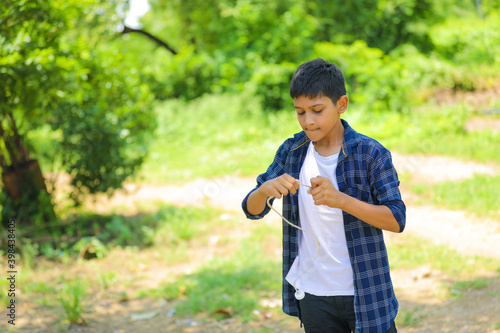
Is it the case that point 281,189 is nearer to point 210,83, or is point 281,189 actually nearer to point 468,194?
point 468,194

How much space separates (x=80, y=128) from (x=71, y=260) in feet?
5.04

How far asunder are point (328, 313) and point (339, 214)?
43 centimetres

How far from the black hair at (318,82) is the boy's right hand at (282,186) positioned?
1.22ft

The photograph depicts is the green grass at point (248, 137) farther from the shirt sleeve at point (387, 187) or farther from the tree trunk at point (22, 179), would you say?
the shirt sleeve at point (387, 187)

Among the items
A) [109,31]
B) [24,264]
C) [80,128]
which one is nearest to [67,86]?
[80,128]

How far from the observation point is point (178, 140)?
11.8 metres

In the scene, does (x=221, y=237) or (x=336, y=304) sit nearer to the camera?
(x=336, y=304)

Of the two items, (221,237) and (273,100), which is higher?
(273,100)

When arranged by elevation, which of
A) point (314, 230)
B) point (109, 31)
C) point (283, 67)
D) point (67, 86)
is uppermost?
point (283, 67)

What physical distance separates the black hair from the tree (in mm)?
3643

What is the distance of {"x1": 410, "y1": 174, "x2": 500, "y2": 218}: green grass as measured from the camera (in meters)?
5.41

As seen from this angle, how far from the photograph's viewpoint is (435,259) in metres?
4.49

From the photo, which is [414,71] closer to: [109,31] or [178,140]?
[178,140]

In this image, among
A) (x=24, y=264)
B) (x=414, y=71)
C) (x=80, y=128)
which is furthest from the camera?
(x=414, y=71)
